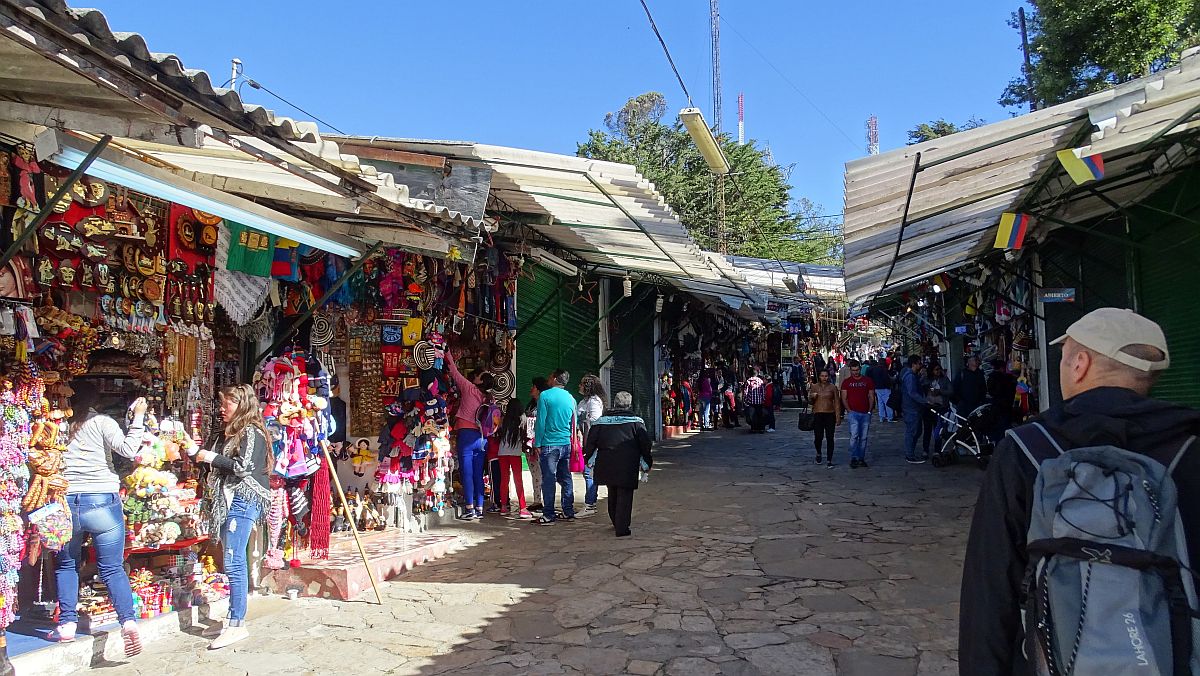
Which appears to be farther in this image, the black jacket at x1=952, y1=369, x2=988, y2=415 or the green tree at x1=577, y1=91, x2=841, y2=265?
the green tree at x1=577, y1=91, x2=841, y2=265

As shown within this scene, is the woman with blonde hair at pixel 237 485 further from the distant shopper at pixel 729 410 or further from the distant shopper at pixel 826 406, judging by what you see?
the distant shopper at pixel 729 410

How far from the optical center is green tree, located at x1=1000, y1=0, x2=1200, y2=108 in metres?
13.6

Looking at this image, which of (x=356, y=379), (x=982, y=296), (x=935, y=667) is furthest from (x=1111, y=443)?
(x=982, y=296)

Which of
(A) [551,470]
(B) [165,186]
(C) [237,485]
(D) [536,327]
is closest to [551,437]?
(A) [551,470]

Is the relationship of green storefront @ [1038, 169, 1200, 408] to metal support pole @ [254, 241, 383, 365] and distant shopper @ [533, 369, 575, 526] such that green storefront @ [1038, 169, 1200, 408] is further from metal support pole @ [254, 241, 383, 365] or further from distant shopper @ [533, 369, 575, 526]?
metal support pole @ [254, 241, 383, 365]

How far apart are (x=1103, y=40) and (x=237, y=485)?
50.3 feet

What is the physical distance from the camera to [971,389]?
12688 mm

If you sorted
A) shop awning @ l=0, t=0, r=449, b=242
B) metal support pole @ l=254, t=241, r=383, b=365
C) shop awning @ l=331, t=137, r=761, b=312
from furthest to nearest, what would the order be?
1. shop awning @ l=331, t=137, r=761, b=312
2. metal support pole @ l=254, t=241, r=383, b=365
3. shop awning @ l=0, t=0, r=449, b=242

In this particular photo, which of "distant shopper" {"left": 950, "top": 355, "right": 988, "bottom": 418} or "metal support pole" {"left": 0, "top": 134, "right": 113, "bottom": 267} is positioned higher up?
"metal support pole" {"left": 0, "top": 134, "right": 113, "bottom": 267}

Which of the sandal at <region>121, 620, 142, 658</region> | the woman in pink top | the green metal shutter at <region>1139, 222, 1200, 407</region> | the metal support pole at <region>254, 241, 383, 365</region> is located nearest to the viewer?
the sandal at <region>121, 620, 142, 658</region>

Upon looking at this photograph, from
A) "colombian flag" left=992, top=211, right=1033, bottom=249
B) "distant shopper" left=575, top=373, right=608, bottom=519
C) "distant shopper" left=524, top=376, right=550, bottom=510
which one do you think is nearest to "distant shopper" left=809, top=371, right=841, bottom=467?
"distant shopper" left=575, top=373, right=608, bottom=519

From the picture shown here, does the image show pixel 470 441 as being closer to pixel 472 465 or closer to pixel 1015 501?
pixel 472 465

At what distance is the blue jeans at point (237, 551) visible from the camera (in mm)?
5477

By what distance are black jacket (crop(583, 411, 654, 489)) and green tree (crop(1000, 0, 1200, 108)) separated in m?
A: 10.4
